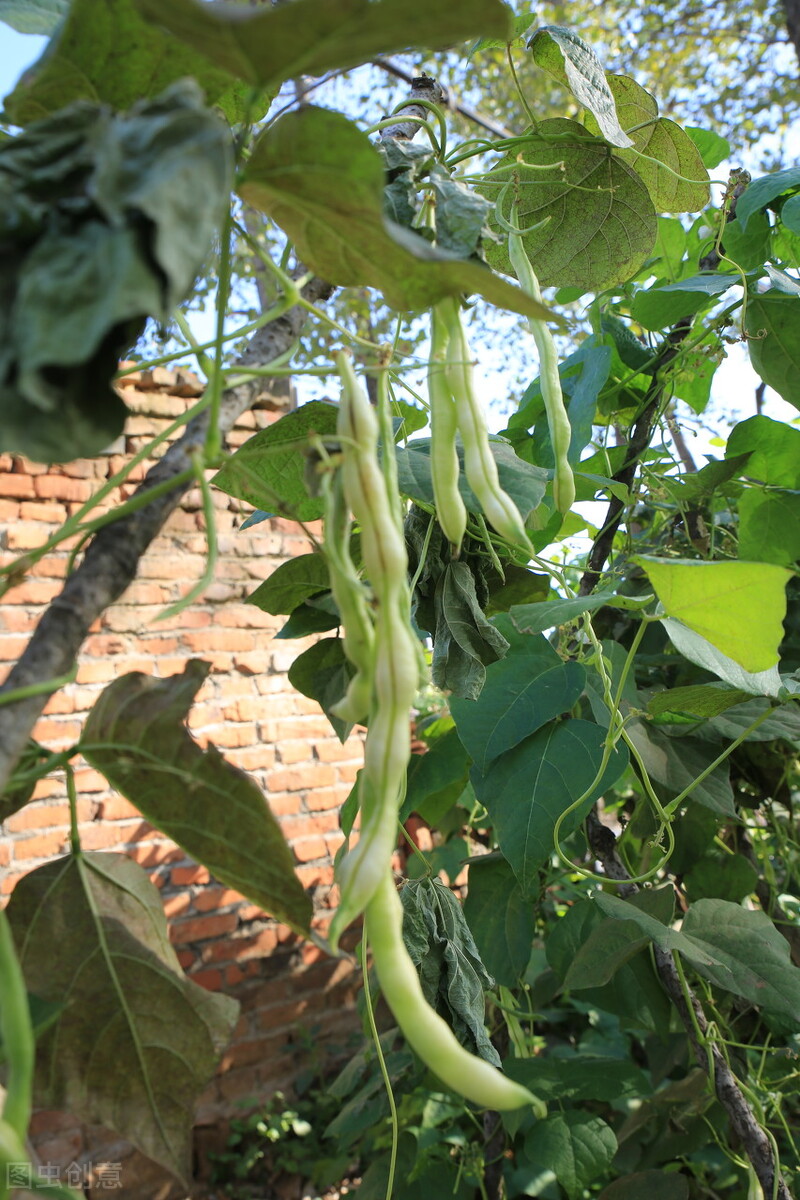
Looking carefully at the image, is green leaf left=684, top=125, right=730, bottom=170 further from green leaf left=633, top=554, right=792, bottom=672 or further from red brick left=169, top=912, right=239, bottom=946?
red brick left=169, top=912, right=239, bottom=946

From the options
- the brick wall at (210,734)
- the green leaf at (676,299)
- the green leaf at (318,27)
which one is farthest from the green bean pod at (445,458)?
the brick wall at (210,734)

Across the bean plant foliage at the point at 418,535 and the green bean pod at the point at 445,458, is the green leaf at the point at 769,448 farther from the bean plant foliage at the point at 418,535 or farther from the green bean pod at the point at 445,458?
the green bean pod at the point at 445,458

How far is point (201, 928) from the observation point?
6.12 feet

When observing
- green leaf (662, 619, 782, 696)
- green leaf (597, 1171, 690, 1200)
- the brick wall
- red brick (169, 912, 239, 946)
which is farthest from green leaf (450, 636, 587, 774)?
red brick (169, 912, 239, 946)

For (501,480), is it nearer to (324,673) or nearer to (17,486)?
(324,673)

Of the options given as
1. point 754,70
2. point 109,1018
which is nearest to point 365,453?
point 109,1018

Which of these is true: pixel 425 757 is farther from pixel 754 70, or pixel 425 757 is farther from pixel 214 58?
pixel 754 70

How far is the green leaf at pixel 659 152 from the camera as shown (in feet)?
2.01

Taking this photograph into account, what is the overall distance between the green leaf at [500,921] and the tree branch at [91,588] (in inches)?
23.8

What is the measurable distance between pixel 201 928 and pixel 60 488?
1.03 meters

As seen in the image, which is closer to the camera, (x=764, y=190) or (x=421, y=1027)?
(x=421, y=1027)

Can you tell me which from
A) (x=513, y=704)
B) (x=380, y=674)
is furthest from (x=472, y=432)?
(x=513, y=704)

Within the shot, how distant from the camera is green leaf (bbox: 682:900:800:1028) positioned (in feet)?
2.04

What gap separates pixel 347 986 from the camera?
2.10 metres
